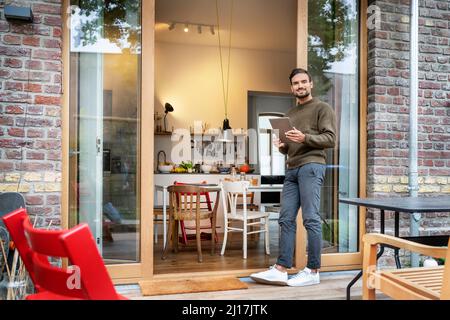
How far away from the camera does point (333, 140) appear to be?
345 cm

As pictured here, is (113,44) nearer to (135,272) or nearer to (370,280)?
(135,272)

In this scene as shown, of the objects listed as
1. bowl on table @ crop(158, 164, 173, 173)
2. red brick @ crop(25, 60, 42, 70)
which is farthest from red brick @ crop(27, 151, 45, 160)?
bowl on table @ crop(158, 164, 173, 173)

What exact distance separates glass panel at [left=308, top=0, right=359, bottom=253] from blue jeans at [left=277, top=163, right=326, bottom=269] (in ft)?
2.14

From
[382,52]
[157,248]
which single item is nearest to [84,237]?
[382,52]

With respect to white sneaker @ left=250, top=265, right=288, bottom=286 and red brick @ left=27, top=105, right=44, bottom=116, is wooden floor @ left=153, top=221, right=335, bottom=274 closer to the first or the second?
white sneaker @ left=250, top=265, right=288, bottom=286

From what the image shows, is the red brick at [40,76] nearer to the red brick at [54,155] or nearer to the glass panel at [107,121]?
the glass panel at [107,121]

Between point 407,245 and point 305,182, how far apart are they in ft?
5.33

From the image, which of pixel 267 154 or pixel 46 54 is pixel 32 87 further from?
pixel 267 154

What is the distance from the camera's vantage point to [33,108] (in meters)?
3.26

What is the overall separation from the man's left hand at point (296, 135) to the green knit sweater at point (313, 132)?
0.05 meters

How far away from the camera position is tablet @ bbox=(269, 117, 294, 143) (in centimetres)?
339

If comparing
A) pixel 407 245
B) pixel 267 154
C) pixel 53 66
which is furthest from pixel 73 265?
pixel 267 154

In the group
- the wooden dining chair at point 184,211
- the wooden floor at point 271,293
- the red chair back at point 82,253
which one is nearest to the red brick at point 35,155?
the wooden floor at point 271,293

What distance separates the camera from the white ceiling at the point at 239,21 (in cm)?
687
